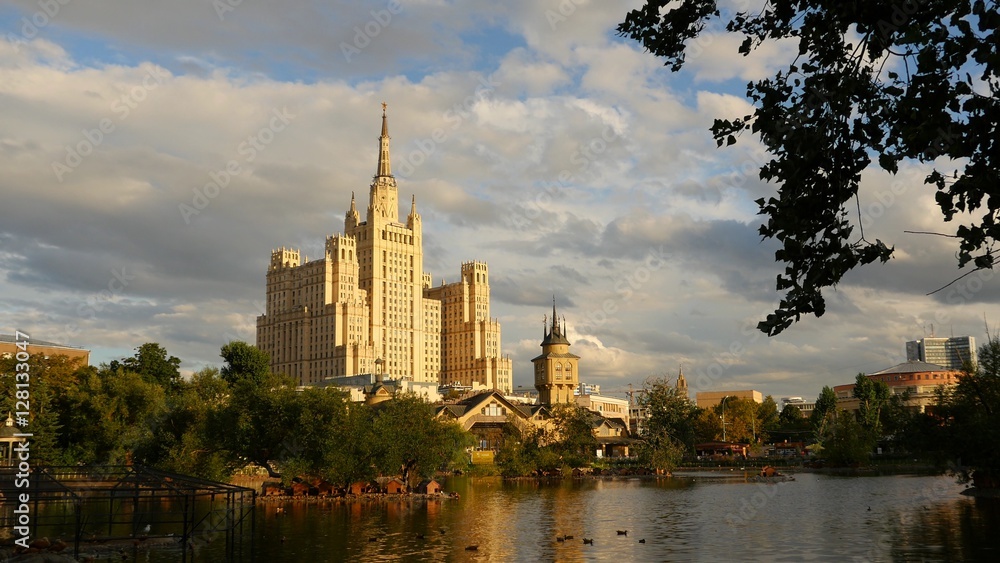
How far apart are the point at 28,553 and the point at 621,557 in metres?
20.2

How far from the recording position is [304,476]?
6462 cm

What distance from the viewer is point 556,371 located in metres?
123

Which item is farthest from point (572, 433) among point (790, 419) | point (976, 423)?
point (790, 419)

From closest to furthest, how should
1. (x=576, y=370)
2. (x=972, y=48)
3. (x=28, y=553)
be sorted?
(x=972, y=48)
(x=28, y=553)
(x=576, y=370)

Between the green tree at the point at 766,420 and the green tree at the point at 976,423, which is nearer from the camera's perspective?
the green tree at the point at 976,423

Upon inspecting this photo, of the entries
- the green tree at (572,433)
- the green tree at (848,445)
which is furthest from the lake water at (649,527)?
the green tree at (572,433)

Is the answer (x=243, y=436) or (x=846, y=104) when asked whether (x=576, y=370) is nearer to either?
(x=243, y=436)

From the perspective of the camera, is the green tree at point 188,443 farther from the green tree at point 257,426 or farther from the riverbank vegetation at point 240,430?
the green tree at point 257,426

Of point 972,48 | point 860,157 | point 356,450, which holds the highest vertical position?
point 972,48

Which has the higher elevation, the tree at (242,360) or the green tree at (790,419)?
the tree at (242,360)

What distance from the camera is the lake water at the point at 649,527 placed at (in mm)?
33938

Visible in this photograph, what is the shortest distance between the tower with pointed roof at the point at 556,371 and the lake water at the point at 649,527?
53.1 metres

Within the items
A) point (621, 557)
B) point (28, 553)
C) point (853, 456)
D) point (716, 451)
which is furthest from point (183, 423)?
point (716, 451)

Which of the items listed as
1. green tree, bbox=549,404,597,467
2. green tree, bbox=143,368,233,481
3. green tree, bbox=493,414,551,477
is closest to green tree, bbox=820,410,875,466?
green tree, bbox=549,404,597,467
